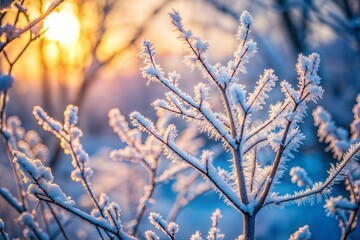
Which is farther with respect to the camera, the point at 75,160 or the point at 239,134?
the point at 75,160

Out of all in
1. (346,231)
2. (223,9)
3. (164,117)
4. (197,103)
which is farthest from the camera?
(223,9)

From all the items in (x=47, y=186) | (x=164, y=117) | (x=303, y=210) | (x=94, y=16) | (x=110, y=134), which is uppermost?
(x=110, y=134)

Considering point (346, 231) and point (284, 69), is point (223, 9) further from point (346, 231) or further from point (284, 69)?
point (346, 231)

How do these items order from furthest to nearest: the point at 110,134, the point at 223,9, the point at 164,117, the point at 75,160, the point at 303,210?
the point at 110,134
the point at 303,210
the point at 223,9
the point at 164,117
the point at 75,160

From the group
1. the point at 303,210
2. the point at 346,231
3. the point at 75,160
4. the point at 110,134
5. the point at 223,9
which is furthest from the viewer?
the point at 110,134

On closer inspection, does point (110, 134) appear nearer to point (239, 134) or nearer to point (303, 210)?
point (303, 210)

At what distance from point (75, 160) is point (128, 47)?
424 centimetres

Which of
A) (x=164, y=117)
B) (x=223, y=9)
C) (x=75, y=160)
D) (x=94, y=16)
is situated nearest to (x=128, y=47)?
(x=94, y=16)

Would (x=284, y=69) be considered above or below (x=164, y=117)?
above

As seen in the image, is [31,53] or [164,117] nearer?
[164,117]

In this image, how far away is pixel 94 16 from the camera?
6.19 meters

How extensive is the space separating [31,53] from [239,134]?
19.7ft

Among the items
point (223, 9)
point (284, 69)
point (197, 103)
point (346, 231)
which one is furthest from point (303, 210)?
point (197, 103)

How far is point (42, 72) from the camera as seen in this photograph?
621 centimetres
